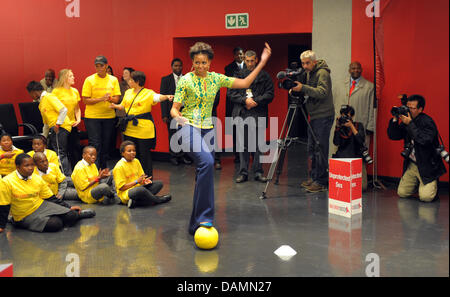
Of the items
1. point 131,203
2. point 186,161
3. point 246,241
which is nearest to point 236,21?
point 186,161

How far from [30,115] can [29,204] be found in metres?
3.38

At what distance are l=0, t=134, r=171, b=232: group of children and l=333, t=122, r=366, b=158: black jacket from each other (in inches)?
83.4

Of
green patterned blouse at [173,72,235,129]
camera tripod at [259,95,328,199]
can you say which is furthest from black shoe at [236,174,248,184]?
green patterned blouse at [173,72,235,129]

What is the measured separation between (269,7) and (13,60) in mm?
4064

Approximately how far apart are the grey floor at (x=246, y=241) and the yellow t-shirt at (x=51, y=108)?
163 centimetres

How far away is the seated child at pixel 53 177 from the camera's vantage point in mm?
5238

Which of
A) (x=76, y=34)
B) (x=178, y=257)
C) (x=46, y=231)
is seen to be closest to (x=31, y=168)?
(x=46, y=231)

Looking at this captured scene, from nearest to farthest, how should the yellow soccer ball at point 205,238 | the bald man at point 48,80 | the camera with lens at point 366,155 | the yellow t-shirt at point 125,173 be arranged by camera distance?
the yellow soccer ball at point 205,238 < the yellow t-shirt at point 125,173 < the camera with lens at point 366,155 < the bald man at point 48,80

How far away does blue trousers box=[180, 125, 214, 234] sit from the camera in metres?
4.22

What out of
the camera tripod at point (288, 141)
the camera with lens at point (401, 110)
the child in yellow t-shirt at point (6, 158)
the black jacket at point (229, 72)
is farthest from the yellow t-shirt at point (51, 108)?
the camera with lens at point (401, 110)

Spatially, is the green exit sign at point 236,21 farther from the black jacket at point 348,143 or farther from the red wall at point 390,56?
the black jacket at point 348,143

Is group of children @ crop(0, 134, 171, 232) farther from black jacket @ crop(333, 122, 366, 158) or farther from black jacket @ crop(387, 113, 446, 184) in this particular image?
black jacket @ crop(387, 113, 446, 184)

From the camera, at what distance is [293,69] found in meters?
5.76

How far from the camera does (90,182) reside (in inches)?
226
